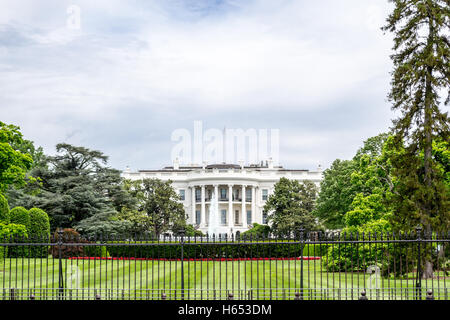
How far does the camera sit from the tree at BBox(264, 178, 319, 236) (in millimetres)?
55688

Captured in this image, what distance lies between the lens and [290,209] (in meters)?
57.6

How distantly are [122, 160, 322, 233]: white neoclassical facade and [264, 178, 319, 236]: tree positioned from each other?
17482 mm

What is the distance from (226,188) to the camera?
81438 mm

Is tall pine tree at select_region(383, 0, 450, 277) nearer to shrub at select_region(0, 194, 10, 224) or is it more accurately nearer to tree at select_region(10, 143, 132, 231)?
shrub at select_region(0, 194, 10, 224)

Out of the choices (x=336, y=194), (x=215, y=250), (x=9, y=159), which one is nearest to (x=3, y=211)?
(x=9, y=159)

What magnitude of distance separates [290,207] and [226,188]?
2410cm

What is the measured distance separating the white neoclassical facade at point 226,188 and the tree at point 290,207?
17482 millimetres

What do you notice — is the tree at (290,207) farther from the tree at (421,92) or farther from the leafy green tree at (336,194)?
the tree at (421,92)

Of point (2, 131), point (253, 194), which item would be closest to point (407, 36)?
point (2, 131)

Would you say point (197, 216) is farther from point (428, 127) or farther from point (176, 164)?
point (428, 127)

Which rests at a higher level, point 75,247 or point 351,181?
point 351,181

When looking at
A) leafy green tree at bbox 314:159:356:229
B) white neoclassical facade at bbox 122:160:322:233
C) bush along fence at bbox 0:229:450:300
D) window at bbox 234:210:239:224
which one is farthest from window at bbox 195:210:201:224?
bush along fence at bbox 0:229:450:300

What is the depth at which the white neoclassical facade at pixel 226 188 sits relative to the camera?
78438mm
